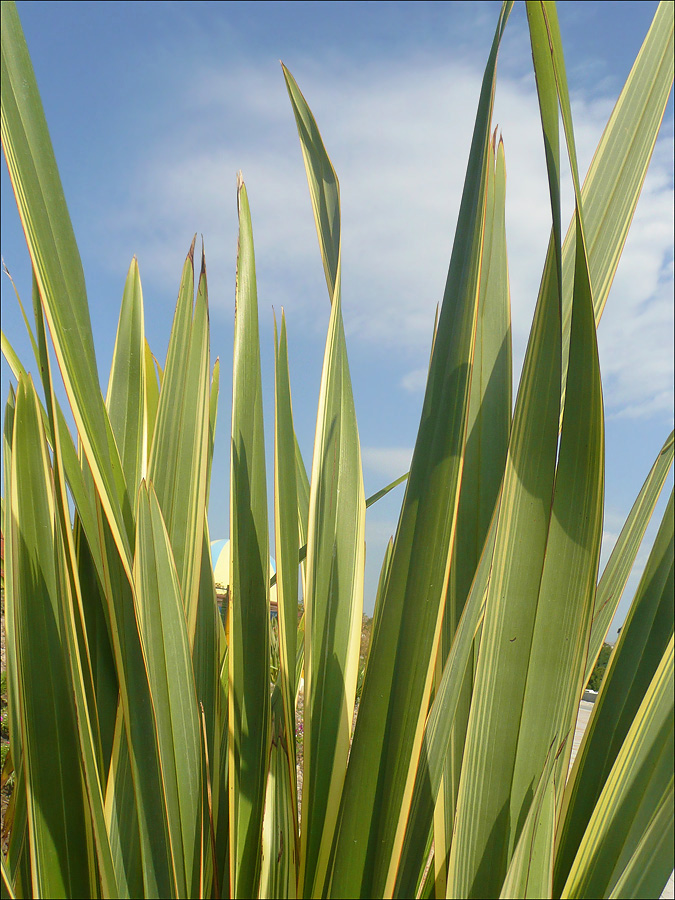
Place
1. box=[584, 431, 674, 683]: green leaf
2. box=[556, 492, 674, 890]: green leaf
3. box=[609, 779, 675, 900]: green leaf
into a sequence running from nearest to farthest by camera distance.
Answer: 1. box=[609, 779, 675, 900]: green leaf
2. box=[556, 492, 674, 890]: green leaf
3. box=[584, 431, 674, 683]: green leaf

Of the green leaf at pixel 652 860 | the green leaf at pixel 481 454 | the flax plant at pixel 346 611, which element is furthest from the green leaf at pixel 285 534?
the green leaf at pixel 652 860

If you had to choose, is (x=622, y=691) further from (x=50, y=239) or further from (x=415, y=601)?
(x=50, y=239)

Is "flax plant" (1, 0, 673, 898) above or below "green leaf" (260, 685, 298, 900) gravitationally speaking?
above

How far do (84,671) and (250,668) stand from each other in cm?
11

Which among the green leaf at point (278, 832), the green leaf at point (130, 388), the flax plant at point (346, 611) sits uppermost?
the green leaf at point (130, 388)

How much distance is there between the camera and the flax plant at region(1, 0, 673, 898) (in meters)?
0.33

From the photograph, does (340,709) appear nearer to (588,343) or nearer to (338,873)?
(338,873)

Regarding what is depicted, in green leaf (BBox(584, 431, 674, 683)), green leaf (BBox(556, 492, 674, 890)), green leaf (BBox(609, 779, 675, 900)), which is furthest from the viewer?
green leaf (BBox(584, 431, 674, 683))

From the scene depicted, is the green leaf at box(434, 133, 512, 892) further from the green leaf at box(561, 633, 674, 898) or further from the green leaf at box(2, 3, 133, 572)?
the green leaf at box(2, 3, 133, 572)

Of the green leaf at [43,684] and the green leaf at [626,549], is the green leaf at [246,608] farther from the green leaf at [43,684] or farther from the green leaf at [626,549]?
the green leaf at [626,549]

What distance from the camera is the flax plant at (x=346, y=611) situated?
0.33 meters

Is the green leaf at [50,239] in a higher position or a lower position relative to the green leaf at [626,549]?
higher

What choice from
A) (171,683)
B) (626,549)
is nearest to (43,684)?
(171,683)

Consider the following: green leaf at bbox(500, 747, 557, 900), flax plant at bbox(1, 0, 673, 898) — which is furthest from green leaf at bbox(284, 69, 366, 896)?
green leaf at bbox(500, 747, 557, 900)
